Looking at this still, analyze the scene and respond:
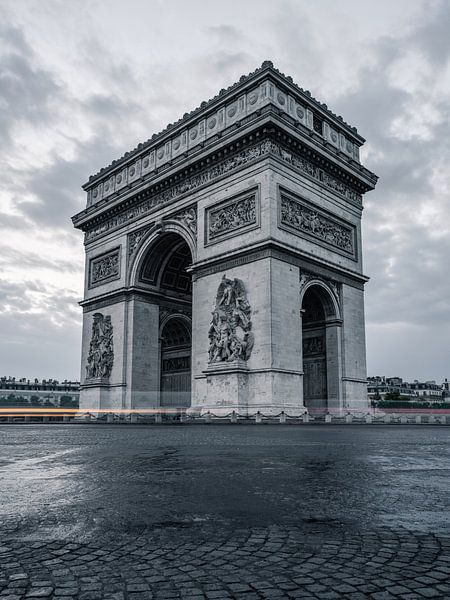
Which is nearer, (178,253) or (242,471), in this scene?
(242,471)

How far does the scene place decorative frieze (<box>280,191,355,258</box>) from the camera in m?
25.5

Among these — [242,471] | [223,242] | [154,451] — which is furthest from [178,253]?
[242,471]

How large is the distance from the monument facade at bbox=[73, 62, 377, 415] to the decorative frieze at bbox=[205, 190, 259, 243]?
0.07 m

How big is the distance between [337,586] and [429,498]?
2.40 metres

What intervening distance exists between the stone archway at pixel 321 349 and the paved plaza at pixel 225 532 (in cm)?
2138

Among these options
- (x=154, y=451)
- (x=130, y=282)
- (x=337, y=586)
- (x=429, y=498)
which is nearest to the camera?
(x=337, y=586)

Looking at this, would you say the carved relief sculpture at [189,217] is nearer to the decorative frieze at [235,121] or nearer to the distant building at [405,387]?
the decorative frieze at [235,121]

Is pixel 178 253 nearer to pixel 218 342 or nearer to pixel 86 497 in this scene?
pixel 218 342

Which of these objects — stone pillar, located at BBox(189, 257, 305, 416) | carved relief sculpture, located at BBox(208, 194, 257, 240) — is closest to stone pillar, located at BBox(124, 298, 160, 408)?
stone pillar, located at BBox(189, 257, 305, 416)

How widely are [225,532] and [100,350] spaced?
30329mm

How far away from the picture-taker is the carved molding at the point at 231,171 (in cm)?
2566

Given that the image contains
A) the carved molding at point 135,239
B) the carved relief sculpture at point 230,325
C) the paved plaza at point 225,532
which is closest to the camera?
the paved plaza at point 225,532

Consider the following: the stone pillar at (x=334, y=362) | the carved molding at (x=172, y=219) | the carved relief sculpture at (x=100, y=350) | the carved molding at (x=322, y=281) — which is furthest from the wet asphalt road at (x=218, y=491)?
the carved relief sculpture at (x=100, y=350)

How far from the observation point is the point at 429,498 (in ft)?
14.3
